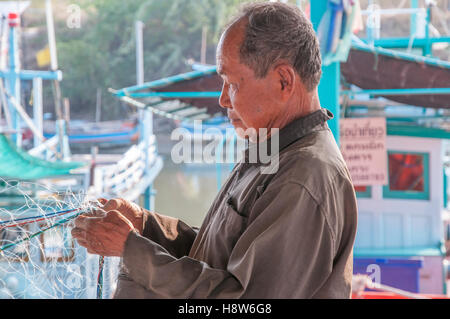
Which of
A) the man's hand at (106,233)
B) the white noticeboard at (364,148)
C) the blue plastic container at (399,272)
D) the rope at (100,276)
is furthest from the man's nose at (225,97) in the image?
the blue plastic container at (399,272)

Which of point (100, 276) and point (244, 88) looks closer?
point (244, 88)

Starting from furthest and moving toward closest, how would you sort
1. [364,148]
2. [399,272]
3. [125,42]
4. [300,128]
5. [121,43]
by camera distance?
[121,43], [125,42], [399,272], [364,148], [300,128]

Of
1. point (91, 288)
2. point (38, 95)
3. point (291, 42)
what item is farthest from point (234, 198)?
point (38, 95)

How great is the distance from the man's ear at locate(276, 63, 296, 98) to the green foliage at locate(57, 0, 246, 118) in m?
20.2

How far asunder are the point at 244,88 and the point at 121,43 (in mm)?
22392

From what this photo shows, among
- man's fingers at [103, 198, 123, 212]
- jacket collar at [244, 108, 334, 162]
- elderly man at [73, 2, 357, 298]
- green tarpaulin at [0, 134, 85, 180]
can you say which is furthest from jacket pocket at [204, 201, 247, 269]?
green tarpaulin at [0, 134, 85, 180]

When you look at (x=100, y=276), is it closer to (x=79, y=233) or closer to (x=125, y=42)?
(x=79, y=233)

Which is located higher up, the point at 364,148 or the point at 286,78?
the point at 286,78

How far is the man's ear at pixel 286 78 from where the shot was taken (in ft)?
3.05

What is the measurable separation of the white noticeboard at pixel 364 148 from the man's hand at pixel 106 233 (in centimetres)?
207

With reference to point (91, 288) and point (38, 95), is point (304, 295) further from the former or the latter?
point (38, 95)

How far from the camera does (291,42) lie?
0.92m

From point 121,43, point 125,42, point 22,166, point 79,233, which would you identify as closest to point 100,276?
point 79,233

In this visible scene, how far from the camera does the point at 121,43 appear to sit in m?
22.4
